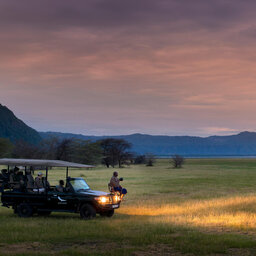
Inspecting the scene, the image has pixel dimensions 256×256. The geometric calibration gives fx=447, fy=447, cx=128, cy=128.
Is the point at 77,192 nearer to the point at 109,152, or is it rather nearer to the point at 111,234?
the point at 111,234

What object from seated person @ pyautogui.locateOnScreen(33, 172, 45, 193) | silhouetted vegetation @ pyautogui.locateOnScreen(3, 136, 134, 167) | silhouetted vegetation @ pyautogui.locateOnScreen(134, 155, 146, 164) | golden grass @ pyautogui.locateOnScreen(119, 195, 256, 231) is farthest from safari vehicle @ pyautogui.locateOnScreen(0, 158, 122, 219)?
silhouetted vegetation @ pyautogui.locateOnScreen(134, 155, 146, 164)

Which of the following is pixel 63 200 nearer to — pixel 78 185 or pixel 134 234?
pixel 78 185

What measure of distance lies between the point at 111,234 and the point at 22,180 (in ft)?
25.4

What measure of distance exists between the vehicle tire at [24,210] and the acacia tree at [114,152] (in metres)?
109

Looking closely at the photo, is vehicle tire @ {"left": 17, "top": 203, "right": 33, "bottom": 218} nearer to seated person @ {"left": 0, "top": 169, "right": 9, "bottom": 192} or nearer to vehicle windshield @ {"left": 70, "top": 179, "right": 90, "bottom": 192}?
seated person @ {"left": 0, "top": 169, "right": 9, "bottom": 192}

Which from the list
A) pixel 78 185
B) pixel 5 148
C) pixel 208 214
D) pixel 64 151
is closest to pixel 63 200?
pixel 78 185

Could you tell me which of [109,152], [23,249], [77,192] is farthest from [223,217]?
[109,152]

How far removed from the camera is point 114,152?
138 metres

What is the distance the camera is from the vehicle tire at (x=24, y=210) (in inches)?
835

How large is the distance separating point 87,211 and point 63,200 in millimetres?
1284

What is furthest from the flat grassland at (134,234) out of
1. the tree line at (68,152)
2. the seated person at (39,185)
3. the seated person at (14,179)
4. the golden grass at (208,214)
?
the tree line at (68,152)

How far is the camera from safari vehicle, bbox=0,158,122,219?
20.3m

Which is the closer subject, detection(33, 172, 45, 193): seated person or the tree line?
detection(33, 172, 45, 193): seated person

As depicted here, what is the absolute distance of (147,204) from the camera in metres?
28.3
